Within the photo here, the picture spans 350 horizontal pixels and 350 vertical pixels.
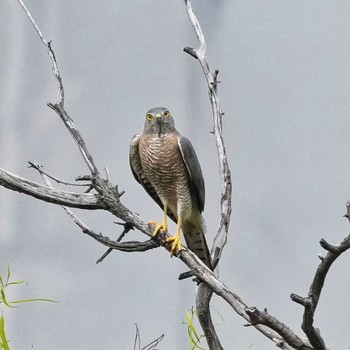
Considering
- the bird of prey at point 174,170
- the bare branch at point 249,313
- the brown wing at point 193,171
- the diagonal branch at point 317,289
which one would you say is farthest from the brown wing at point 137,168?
the diagonal branch at point 317,289

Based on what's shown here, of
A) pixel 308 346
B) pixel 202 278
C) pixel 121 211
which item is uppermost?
pixel 121 211

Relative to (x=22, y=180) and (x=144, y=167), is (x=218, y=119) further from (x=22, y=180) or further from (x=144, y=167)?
(x=22, y=180)

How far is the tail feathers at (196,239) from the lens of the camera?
2.16m

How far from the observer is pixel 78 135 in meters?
1.89

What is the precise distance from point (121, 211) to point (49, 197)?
0.17m

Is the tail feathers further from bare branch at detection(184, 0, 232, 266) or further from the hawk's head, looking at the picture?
the hawk's head

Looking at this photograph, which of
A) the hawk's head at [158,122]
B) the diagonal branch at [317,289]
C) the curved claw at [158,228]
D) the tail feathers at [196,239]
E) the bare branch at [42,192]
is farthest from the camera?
the hawk's head at [158,122]

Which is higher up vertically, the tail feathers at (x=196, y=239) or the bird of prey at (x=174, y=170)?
the bird of prey at (x=174, y=170)

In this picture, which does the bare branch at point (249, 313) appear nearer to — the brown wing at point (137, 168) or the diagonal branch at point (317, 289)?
the diagonal branch at point (317, 289)

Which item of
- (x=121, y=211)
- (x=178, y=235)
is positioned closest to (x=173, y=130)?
(x=178, y=235)

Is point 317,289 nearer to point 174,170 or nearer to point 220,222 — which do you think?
point 220,222

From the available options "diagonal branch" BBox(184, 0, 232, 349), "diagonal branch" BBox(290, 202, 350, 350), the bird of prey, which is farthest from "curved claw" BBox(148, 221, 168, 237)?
"diagonal branch" BBox(290, 202, 350, 350)

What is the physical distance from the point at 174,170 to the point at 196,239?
224 mm

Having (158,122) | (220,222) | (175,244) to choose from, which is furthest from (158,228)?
(158,122)
